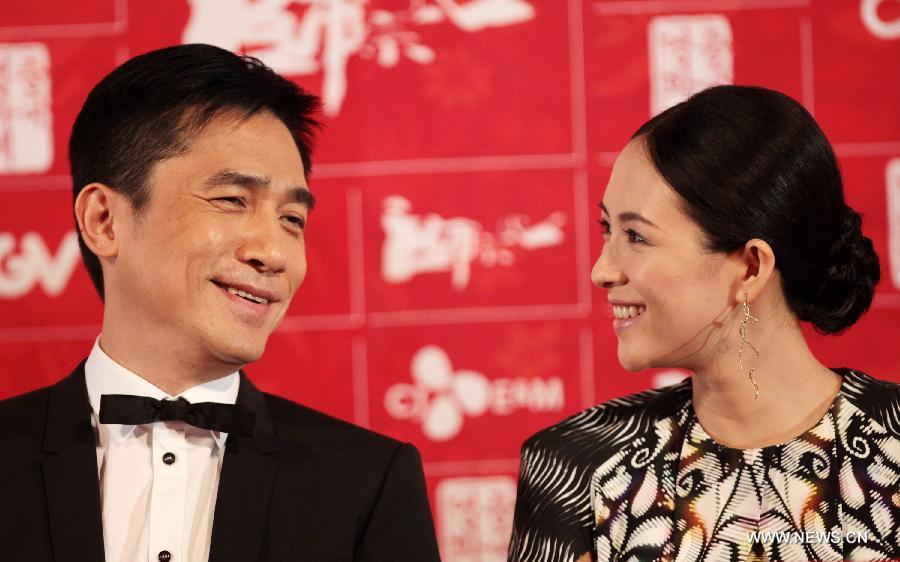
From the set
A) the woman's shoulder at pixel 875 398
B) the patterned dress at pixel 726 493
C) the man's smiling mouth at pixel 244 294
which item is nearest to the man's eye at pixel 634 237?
the patterned dress at pixel 726 493

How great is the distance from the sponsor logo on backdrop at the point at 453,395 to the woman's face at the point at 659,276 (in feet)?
2.66

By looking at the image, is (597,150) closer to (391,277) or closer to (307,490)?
(391,277)

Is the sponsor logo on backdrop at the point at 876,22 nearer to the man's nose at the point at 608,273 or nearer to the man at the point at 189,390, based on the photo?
the man's nose at the point at 608,273

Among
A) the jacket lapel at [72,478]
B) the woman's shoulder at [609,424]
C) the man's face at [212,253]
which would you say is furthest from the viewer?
the woman's shoulder at [609,424]

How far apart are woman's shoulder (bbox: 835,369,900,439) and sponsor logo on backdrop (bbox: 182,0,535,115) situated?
4.50ft

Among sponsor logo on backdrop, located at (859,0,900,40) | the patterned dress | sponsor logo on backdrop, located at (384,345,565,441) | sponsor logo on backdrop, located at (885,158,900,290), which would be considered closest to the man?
the patterned dress

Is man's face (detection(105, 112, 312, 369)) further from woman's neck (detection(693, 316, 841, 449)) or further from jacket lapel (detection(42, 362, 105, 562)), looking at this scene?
woman's neck (detection(693, 316, 841, 449))

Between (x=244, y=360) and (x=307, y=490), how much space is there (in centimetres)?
28

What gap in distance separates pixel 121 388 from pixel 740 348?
1239 millimetres

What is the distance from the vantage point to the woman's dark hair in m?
2.14

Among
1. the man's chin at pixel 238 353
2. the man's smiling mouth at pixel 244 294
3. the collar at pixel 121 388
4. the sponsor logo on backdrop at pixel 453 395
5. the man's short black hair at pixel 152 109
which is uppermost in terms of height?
the man's short black hair at pixel 152 109

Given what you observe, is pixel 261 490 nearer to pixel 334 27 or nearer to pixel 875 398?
pixel 875 398

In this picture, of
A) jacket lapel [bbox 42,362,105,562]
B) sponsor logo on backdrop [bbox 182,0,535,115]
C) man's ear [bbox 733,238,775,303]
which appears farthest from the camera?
sponsor logo on backdrop [bbox 182,0,535,115]

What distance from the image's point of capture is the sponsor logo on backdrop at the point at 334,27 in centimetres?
304
